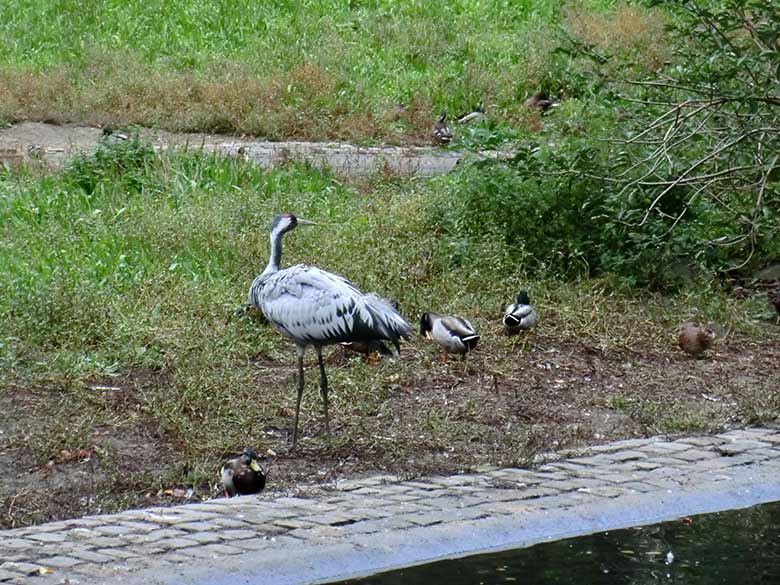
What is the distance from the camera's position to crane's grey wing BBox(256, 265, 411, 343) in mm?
8016

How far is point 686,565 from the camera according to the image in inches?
258

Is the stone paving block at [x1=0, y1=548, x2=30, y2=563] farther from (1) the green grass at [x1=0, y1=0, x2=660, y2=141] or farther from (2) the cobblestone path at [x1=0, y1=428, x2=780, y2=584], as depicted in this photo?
(1) the green grass at [x1=0, y1=0, x2=660, y2=141]

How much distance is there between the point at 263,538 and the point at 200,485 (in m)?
1.05

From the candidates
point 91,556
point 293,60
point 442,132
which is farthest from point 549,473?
point 293,60

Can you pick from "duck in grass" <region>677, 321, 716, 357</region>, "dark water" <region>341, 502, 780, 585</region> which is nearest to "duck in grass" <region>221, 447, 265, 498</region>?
"dark water" <region>341, 502, 780, 585</region>

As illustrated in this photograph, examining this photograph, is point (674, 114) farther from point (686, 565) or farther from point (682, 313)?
point (686, 565)

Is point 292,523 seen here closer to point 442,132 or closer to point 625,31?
point 442,132

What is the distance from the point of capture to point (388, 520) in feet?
21.9

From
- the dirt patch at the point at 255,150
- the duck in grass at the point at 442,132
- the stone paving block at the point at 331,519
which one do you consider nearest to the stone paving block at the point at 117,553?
the stone paving block at the point at 331,519

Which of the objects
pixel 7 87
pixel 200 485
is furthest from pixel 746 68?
pixel 7 87

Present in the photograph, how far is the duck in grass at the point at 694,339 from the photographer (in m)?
10.0

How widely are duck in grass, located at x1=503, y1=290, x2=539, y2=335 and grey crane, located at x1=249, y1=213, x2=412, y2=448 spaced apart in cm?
201

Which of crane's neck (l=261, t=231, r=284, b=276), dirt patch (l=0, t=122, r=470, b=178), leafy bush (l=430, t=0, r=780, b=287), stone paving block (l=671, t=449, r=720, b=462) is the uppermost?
dirt patch (l=0, t=122, r=470, b=178)

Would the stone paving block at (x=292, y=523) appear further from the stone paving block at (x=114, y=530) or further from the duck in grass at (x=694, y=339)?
the duck in grass at (x=694, y=339)
